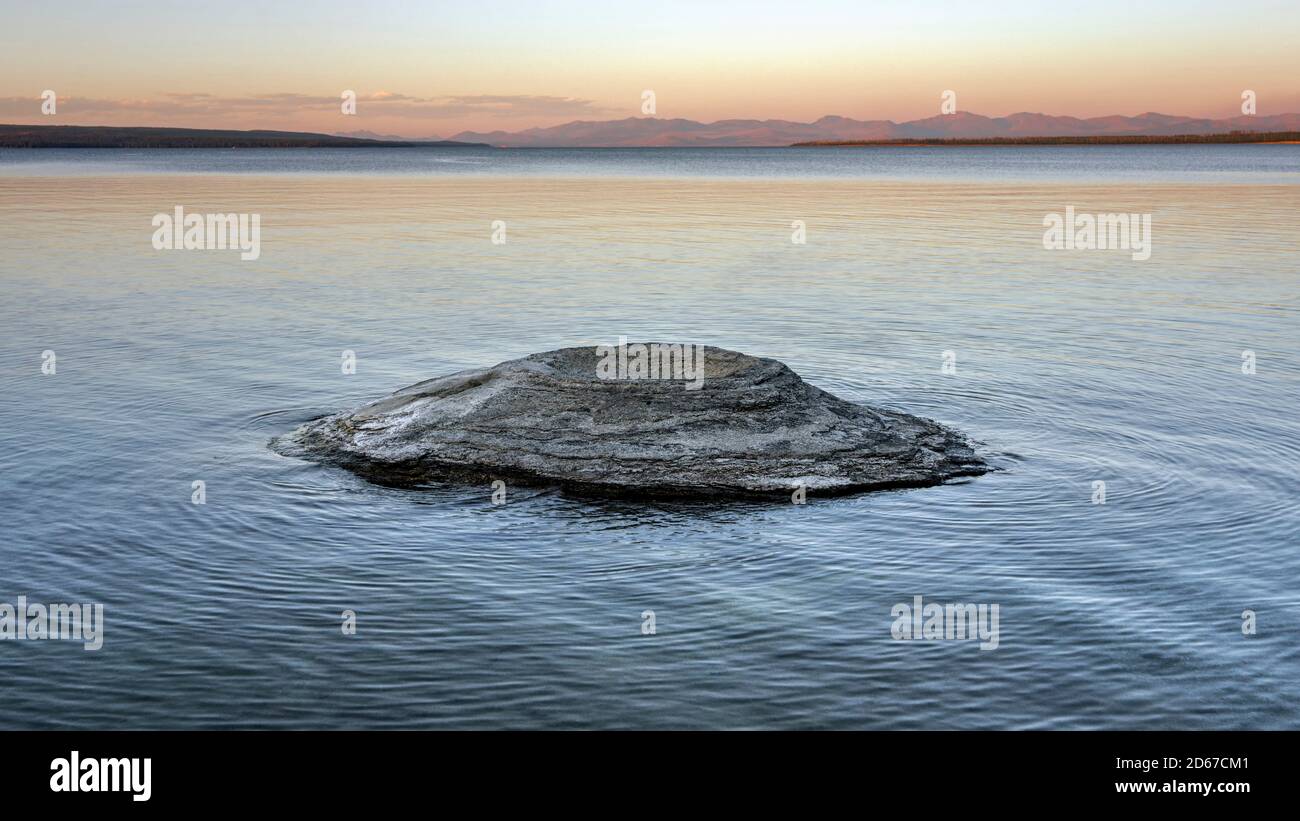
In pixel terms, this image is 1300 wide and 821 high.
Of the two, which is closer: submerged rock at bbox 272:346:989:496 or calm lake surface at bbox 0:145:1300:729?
calm lake surface at bbox 0:145:1300:729

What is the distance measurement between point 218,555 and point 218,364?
1226 cm

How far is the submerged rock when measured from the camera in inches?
603

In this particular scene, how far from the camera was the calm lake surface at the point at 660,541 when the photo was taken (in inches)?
385

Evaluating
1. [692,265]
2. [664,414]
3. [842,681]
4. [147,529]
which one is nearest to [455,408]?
[664,414]

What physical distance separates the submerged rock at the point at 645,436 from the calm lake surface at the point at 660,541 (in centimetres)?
56

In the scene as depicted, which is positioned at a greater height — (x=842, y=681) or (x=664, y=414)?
(x=664, y=414)

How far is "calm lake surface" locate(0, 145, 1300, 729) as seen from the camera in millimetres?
9773

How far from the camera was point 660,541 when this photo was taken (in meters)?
13.3

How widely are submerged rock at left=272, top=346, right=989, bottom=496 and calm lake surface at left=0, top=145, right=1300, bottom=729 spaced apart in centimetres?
56

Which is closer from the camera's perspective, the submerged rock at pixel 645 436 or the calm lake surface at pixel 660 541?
the calm lake surface at pixel 660 541

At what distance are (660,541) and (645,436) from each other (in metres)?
2.78

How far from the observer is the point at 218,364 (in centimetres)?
2436

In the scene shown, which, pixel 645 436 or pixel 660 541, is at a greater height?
pixel 645 436
